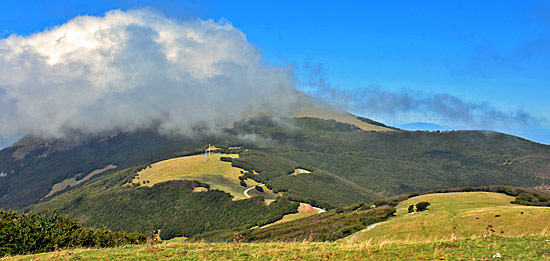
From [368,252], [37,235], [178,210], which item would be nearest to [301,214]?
[178,210]

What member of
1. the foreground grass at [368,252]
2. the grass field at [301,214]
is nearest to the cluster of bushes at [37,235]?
the foreground grass at [368,252]

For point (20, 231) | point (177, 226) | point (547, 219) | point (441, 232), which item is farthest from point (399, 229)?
point (177, 226)

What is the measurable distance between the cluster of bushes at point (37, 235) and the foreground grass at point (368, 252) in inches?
238

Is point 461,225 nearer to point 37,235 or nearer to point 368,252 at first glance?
point 368,252

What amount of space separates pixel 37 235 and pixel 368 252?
1003 inches

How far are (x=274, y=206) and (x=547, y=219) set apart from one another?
4099 inches

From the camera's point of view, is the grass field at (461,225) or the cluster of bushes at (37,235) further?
the grass field at (461,225)

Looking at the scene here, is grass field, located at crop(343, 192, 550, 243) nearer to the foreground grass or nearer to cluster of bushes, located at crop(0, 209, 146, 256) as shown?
the foreground grass

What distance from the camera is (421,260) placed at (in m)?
20.4

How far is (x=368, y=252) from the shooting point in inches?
910

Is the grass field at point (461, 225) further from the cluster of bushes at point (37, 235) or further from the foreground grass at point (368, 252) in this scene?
the cluster of bushes at point (37, 235)

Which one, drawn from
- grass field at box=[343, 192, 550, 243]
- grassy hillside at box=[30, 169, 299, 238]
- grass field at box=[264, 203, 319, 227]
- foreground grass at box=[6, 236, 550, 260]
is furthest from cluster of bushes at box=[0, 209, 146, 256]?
grass field at box=[264, 203, 319, 227]

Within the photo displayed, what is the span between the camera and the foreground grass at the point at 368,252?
2134 cm

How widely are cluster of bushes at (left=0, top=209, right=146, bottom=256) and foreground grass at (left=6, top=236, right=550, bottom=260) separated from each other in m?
6.04
